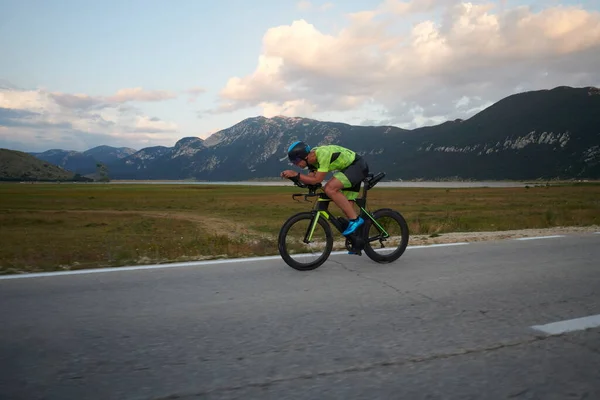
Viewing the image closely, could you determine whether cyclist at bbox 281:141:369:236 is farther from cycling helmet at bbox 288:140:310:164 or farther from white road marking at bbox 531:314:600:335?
white road marking at bbox 531:314:600:335

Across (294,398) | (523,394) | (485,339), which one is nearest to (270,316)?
(294,398)

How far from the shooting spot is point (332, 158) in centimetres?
548

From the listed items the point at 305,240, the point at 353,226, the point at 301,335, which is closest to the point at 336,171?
the point at 353,226

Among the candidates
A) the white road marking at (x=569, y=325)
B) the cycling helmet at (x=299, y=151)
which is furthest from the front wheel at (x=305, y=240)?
the white road marking at (x=569, y=325)

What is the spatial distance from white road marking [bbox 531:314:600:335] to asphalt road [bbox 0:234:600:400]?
0.27 ft

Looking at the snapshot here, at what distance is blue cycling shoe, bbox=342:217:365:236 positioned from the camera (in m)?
5.73

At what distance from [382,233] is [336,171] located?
4.21 ft

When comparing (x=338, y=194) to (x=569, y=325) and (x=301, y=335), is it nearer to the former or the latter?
(x=301, y=335)

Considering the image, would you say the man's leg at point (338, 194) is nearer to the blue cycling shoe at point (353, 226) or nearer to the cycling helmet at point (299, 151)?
the blue cycling shoe at point (353, 226)

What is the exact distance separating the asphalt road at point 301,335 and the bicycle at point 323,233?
1.52 ft

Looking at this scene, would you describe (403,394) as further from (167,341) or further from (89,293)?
(89,293)

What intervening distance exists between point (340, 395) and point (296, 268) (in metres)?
3.32

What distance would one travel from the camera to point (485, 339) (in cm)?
288

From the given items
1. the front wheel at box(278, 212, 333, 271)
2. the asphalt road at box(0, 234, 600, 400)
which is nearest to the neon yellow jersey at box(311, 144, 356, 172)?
the front wheel at box(278, 212, 333, 271)
